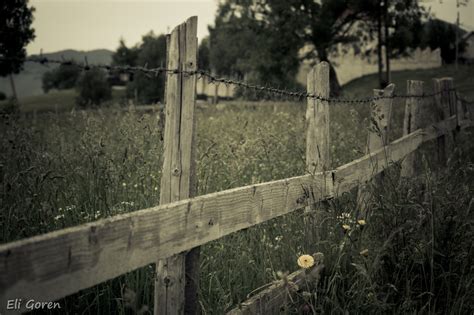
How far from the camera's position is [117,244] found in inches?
65.1

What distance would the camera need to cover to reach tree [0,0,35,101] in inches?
1403

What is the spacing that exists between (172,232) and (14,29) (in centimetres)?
4132

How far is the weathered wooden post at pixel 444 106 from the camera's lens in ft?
23.0

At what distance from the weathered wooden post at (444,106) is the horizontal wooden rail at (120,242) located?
5.05 metres

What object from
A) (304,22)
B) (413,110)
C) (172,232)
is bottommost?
(172,232)

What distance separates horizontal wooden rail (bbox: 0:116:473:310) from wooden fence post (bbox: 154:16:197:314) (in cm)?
13

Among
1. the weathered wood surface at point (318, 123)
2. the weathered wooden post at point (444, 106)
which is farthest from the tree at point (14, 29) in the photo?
the weathered wood surface at point (318, 123)

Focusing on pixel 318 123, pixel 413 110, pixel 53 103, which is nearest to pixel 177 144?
pixel 318 123

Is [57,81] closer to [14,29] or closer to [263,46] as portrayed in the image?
[14,29]

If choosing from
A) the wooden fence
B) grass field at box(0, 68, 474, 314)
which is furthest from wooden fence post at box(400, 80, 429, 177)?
the wooden fence

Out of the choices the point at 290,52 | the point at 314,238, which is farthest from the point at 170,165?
the point at 290,52

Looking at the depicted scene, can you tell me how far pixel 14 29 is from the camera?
37.4 metres

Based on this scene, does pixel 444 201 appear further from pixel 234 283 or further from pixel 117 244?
pixel 117 244

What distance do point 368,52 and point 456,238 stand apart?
31.9 m
